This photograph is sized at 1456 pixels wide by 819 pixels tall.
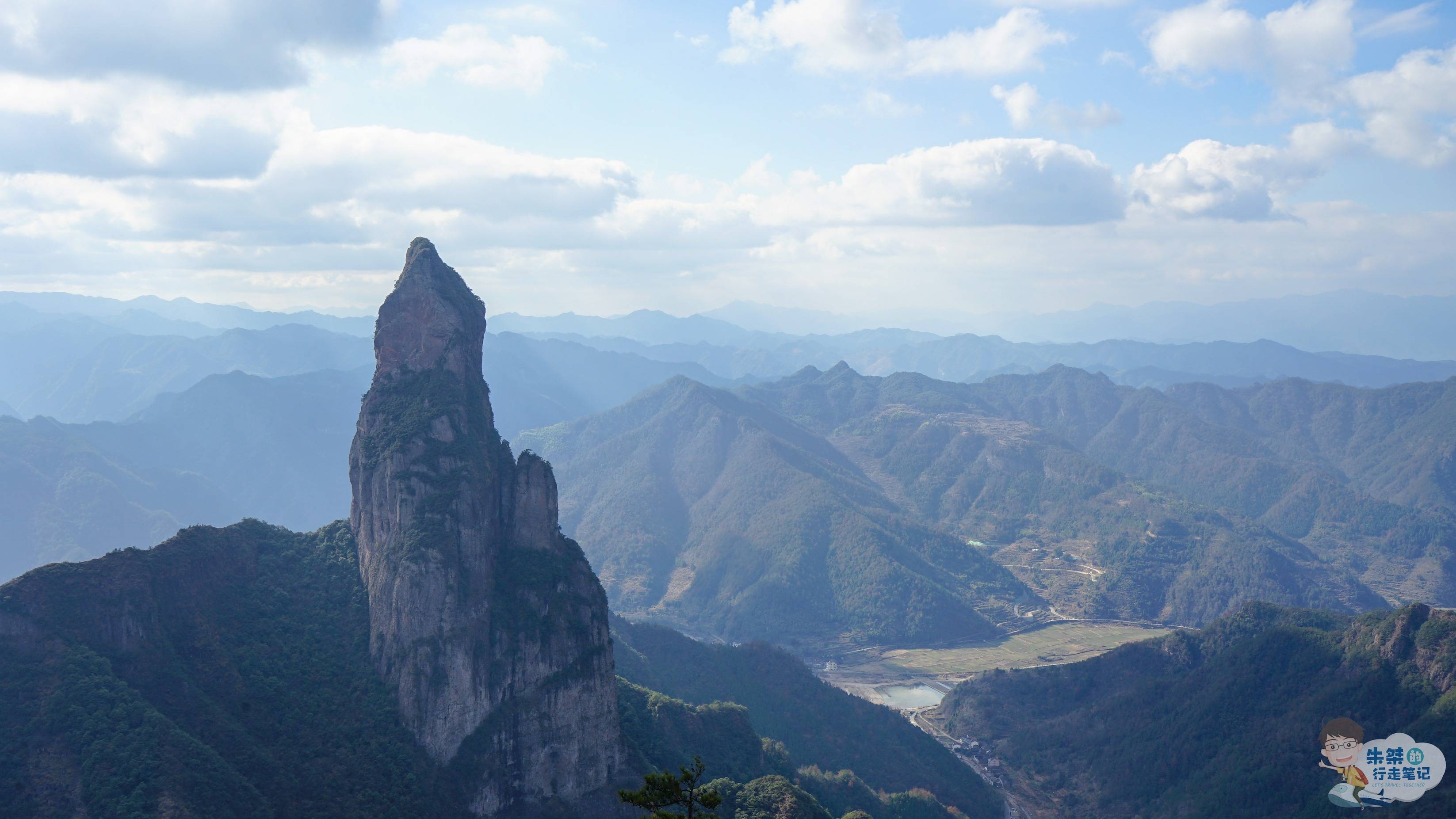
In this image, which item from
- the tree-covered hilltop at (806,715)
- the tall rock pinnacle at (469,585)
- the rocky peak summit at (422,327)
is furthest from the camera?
the tree-covered hilltop at (806,715)

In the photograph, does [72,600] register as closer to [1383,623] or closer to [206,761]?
[206,761]

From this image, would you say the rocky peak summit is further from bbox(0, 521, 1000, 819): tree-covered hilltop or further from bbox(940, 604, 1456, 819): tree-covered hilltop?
bbox(940, 604, 1456, 819): tree-covered hilltop

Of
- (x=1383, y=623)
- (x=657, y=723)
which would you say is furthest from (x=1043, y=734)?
(x=657, y=723)

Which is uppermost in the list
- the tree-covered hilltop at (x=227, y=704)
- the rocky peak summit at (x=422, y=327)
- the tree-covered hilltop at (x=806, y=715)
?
the rocky peak summit at (x=422, y=327)

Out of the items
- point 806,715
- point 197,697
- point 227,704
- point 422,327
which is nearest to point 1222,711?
point 806,715

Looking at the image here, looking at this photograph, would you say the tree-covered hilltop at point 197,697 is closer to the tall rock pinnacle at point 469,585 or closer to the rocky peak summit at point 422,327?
the tall rock pinnacle at point 469,585

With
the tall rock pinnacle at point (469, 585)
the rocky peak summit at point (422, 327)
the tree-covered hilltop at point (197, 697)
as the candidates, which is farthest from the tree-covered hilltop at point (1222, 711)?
the rocky peak summit at point (422, 327)
